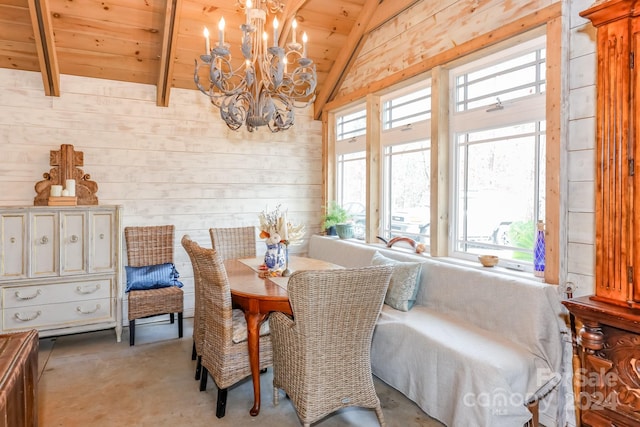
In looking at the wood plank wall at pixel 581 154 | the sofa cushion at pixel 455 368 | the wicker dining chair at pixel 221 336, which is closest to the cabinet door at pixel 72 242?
the wicker dining chair at pixel 221 336

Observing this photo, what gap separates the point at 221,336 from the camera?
2.42 meters

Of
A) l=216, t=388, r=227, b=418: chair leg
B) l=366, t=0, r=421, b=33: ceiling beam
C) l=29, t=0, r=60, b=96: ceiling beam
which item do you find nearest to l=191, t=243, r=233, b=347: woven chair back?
l=216, t=388, r=227, b=418: chair leg

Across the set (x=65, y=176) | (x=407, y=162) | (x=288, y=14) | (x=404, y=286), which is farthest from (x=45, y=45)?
(x=404, y=286)

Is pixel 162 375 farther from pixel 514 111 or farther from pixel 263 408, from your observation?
pixel 514 111

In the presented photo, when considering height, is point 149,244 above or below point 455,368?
above

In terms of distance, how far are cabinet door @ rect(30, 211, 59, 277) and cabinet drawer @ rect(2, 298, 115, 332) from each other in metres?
0.32

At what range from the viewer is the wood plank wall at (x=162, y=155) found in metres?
3.81

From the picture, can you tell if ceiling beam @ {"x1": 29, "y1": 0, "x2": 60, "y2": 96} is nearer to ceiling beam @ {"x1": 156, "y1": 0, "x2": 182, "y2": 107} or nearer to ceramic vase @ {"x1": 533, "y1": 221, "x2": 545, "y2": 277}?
ceiling beam @ {"x1": 156, "y1": 0, "x2": 182, "y2": 107}

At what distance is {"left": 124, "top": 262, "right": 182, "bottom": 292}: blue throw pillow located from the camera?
3775mm

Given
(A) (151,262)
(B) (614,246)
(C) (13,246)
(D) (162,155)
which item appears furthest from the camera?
(D) (162,155)

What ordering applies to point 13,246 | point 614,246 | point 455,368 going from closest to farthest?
point 614,246 < point 455,368 < point 13,246

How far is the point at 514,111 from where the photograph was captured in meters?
2.73

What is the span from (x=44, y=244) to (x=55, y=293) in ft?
1.48

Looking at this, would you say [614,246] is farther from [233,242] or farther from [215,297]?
[233,242]
